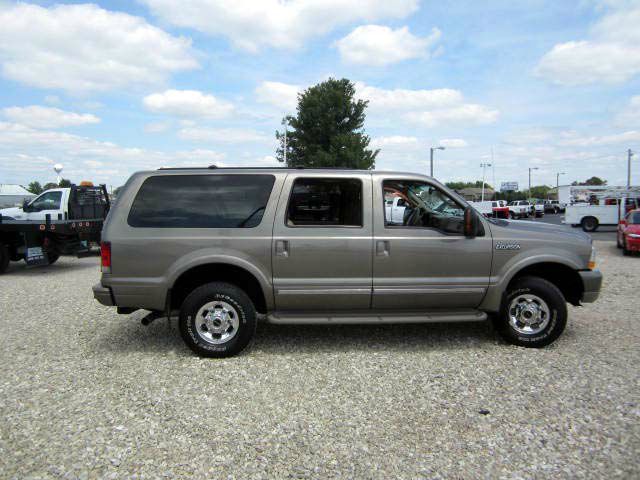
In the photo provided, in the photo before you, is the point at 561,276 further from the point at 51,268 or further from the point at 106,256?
the point at 51,268

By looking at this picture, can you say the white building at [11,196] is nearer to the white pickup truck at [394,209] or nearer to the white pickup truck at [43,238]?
the white pickup truck at [43,238]

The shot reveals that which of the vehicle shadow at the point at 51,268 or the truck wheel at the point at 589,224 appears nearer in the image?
the vehicle shadow at the point at 51,268

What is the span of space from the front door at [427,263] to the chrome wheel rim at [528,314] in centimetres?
44

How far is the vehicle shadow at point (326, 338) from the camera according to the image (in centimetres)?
500

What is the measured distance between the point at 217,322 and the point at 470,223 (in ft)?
8.99

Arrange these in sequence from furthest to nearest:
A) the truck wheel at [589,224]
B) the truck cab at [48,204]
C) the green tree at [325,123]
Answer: the green tree at [325,123] < the truck wheel at [589,224] < the truck cab at [48,204]

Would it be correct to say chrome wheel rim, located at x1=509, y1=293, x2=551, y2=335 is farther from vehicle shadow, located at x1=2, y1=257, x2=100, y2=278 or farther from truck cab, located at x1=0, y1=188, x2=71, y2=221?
truck cab, located at x1=0, y1=188, x2=71, y2=221

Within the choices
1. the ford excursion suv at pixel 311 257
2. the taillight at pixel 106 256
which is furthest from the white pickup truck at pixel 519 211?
the taillight at pixel 106 256

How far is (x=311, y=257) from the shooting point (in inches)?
181

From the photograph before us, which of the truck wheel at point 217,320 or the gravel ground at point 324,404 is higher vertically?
the truck wheel at point 217,320

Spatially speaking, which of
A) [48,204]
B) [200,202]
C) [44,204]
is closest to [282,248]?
[200,202]

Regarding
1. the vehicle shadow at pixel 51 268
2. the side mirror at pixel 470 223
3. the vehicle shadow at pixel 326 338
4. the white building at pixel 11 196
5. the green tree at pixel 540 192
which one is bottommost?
the vehicle shadow at pixel 326 338

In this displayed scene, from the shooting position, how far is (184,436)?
10.4ft

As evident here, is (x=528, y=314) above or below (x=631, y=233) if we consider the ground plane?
below
